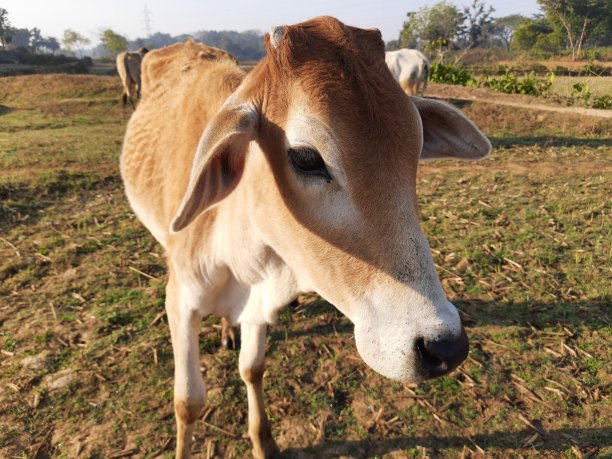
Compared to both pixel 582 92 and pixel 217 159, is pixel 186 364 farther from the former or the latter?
pixel 582 92

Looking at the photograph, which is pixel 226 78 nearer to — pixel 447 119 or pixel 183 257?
pixel 183 257

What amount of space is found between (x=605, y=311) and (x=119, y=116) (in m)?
14.6

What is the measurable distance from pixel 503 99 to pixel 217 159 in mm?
16893

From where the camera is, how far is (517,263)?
15.0ft

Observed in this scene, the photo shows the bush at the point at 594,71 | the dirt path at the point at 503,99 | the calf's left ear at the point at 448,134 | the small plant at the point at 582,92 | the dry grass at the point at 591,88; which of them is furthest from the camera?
the bush at the point at 594,71

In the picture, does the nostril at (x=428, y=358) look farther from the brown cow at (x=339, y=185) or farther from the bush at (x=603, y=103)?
the bush at (x=603, y=103)

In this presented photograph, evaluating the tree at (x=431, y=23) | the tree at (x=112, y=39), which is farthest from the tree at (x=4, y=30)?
the tree at (x=431, y=23)

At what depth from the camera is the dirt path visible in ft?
43.3

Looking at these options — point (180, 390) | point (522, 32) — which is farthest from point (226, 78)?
point (522, 32)

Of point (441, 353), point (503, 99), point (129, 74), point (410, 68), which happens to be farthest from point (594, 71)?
point (441, 353)

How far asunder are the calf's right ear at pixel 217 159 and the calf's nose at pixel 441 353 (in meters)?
0.94

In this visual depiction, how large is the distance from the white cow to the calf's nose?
13978 millimetres

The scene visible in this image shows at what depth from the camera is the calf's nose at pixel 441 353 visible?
4.71 ft

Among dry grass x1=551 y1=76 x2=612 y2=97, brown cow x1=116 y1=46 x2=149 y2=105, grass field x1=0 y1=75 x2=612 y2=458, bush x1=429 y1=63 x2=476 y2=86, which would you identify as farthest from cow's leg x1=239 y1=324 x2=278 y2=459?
bush x1=429 y1=63 x2=476 y2=86
